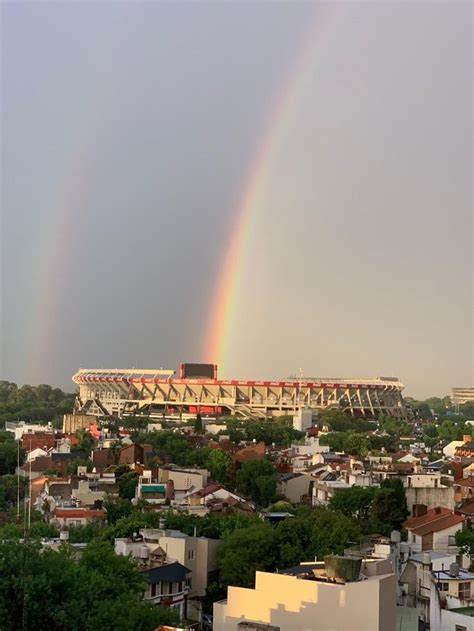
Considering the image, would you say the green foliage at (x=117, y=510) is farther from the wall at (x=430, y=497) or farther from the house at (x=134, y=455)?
the house at (x=134, y=455)

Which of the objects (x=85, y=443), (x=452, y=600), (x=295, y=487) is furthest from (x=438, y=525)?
(x=85, y=443)

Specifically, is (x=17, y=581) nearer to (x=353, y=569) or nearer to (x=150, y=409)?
(x=353, y=569)

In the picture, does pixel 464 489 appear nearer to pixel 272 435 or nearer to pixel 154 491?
pixel 154 491

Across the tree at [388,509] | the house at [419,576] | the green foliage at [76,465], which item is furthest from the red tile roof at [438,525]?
the green foliage at [76,465]

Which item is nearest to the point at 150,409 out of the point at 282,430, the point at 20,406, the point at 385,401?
the point at 20,406

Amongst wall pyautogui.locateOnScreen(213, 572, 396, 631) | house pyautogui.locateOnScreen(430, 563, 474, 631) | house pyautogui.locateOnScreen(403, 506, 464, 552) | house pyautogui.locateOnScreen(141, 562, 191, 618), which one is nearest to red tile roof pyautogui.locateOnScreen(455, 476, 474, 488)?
house pyautogui.locateOnScreen(403, 506, 464, 552)

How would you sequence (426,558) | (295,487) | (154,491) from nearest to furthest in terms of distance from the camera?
(426,558)
(154,491)
(295,487)

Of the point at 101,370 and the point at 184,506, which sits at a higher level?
the point at 101,370
